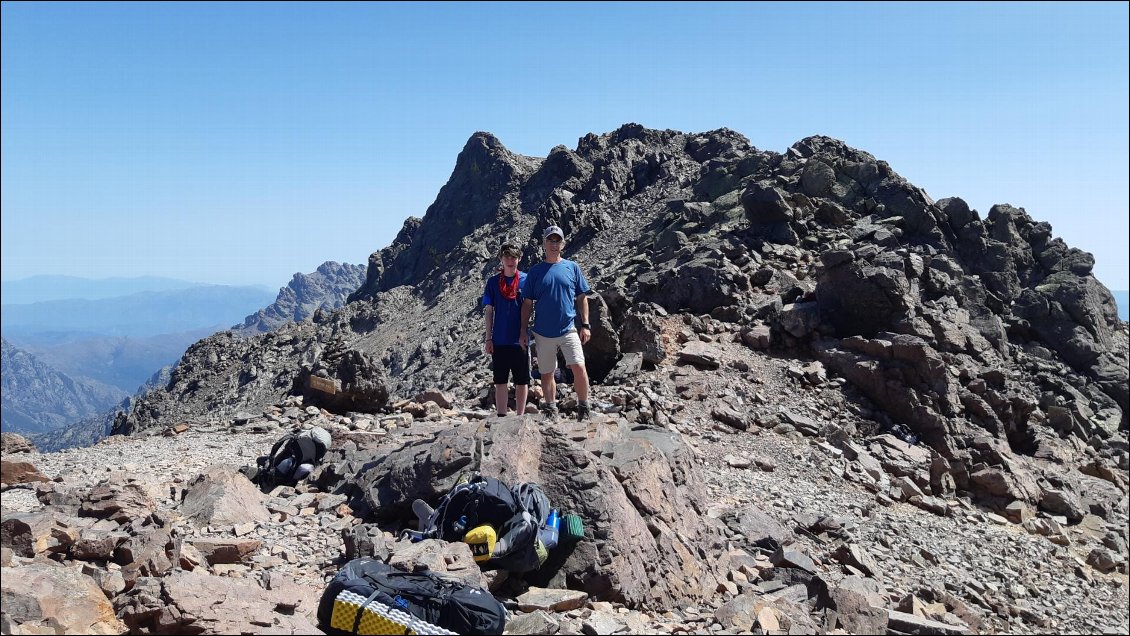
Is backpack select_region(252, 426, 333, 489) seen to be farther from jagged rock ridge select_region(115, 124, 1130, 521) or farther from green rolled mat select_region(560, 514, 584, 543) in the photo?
jagged rock ridge select_region(115, 124, 1130, 521)

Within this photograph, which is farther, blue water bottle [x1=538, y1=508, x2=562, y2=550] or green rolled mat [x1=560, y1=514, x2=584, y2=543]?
green rolled mat [x1=560, y1=514, x2=584, y2=543]

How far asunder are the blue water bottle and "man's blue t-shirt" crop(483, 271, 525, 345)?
3.64 meters

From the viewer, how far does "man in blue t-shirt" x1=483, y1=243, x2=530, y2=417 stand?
31.2 feet

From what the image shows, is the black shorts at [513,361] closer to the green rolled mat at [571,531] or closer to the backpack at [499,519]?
the backpack at [499,519]

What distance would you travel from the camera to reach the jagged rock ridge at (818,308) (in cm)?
1550

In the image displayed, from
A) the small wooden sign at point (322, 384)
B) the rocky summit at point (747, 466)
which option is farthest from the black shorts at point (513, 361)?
the small wooden sign at point (322, 384)

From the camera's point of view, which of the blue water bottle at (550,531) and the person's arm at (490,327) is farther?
the person's arm at (490,327)

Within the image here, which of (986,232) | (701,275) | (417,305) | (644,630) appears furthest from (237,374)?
(644,630)

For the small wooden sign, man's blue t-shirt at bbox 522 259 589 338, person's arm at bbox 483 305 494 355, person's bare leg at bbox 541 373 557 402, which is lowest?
the small wooden sign

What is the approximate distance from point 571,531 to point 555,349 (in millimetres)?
3715

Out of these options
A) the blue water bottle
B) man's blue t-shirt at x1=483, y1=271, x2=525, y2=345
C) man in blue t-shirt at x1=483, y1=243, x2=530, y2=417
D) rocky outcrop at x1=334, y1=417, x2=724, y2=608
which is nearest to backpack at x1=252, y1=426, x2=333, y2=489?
rocky outcrop at x1=334, y1=417, x2=724, y2=608

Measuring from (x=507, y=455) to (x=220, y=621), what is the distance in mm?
3176

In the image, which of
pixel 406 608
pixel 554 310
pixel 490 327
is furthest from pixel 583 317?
pixel 406 608

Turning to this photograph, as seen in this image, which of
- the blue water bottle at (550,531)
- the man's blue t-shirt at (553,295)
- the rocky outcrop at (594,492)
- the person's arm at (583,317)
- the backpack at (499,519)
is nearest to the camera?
the backpack at (499,519)
